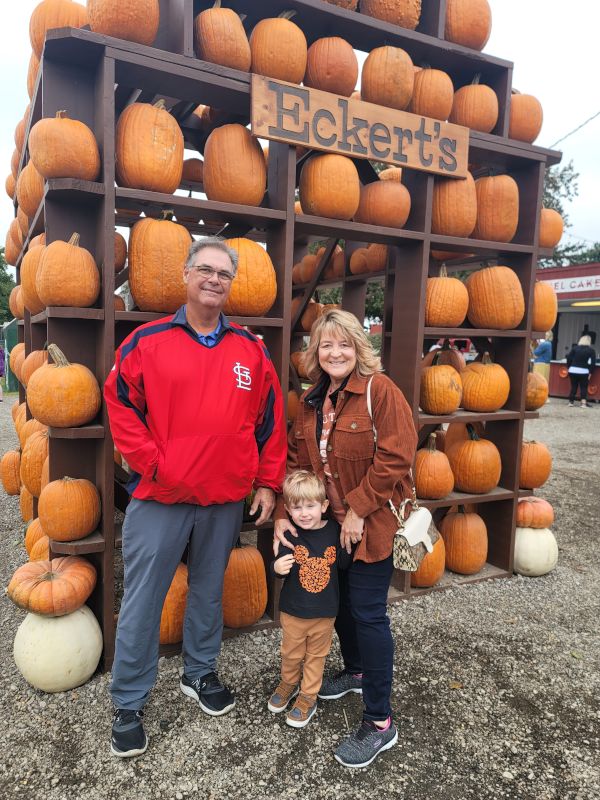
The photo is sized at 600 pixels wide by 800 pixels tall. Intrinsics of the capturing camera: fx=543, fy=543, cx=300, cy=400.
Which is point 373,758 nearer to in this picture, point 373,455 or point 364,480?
point 364,480

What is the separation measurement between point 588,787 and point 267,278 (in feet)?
9.21

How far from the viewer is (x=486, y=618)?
3.57m

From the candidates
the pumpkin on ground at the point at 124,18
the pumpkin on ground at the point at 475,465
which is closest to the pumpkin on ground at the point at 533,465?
the pumpkin on ground at the point at 475,465

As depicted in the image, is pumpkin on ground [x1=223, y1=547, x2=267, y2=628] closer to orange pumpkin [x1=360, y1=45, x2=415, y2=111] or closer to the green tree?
orange pumpkin [x1=360, y1=45, x2=415, y2=111]

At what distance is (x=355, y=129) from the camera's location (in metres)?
3.31

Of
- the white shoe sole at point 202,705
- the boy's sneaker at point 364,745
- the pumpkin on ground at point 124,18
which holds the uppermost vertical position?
the pumpkin on ground at point 124,18

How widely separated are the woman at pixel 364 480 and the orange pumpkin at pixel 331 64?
71.4 inches

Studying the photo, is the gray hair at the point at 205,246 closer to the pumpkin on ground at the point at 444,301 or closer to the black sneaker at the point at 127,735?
the pumpkin on ground at the point at 444,301

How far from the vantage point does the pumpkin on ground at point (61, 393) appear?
8.79 ft

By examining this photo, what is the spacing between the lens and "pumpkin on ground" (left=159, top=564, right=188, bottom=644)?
9.94 feet

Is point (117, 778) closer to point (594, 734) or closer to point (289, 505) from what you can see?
point (289, 505)

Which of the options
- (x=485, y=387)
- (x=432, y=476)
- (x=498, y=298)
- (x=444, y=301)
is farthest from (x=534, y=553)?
(x=444, y=301)

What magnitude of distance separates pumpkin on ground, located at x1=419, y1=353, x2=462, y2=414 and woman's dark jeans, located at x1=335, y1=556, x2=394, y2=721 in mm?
1662

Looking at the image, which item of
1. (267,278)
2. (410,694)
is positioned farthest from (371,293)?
(410,694)
